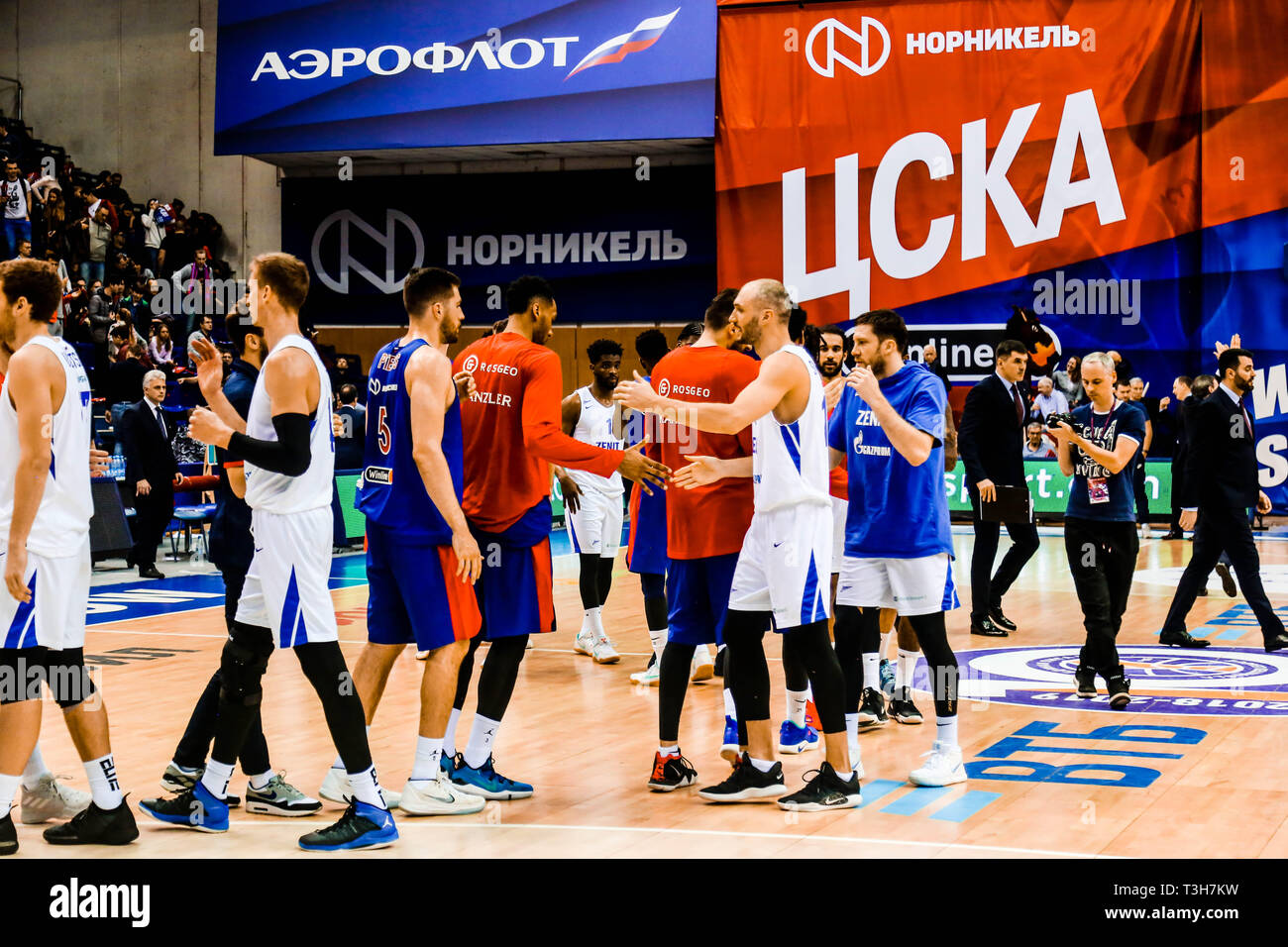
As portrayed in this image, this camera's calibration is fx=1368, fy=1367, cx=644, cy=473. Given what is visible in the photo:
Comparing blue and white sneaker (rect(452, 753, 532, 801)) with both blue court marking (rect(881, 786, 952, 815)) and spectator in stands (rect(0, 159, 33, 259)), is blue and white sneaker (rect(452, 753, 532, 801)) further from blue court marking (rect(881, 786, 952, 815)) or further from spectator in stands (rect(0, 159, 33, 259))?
spectator in stands (rect(0, 159, 33, 259))

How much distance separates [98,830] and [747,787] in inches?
89.1

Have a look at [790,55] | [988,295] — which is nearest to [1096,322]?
[988,295]

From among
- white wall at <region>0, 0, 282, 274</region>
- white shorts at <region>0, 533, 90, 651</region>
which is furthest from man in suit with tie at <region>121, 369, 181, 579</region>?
white wall at <region>0, 0, 282, 274</region>

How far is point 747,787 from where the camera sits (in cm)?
512

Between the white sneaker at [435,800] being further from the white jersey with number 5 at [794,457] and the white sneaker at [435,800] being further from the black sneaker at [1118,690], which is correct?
the black sneaker at [1118,690]

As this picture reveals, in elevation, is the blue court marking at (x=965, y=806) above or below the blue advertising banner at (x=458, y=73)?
below

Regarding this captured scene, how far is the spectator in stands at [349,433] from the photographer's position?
650 inches

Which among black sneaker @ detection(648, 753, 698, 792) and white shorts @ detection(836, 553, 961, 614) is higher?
white shorts @ detection(836, 553, 961, 614)

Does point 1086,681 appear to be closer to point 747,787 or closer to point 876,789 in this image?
point 876,789

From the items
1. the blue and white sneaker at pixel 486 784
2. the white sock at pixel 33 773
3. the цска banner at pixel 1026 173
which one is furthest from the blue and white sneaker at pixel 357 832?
the цска banner at pixel 1026 173

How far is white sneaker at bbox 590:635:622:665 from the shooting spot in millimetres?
8578

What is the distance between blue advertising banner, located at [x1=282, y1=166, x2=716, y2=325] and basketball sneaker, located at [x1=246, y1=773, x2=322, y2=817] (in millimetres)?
17215

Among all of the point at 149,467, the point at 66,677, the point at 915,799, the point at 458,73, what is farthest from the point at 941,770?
the point at 458,73

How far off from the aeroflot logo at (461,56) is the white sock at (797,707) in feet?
50.0
